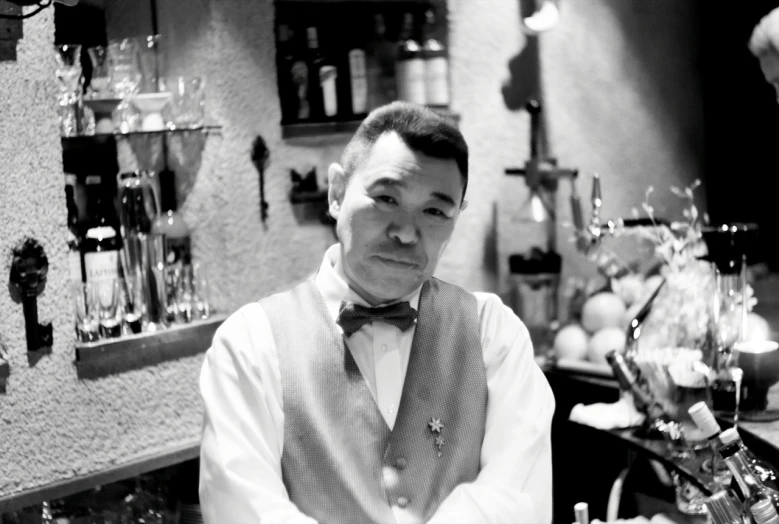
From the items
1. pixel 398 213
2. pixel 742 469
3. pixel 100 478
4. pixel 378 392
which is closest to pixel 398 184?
pixel 398 213

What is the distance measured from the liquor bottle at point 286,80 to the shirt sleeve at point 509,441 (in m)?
1.41

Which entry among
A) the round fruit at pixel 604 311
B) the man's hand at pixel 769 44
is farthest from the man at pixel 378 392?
the round fruit at pixel 604 311

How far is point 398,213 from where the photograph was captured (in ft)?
5.48

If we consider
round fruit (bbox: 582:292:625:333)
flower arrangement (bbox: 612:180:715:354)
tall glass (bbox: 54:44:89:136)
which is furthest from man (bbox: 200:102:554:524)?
round fruit (bbox: 582:292:625:333)

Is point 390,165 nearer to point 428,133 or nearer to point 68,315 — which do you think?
point 428,133

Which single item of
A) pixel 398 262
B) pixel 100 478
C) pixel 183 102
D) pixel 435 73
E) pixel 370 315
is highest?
pixel 435 73

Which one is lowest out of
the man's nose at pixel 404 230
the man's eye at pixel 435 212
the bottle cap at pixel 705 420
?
the bottle cap at pixel 705 420

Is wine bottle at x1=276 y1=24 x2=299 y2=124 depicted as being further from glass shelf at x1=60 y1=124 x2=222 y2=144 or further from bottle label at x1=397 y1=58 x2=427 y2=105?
bottle label at x1=397 y1=58 x2=427 y2=105

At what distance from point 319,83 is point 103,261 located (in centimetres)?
102

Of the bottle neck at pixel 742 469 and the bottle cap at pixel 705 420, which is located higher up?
the bottle cap at pixel 705 420

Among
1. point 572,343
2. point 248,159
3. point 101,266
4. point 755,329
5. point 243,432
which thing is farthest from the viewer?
point 572,343

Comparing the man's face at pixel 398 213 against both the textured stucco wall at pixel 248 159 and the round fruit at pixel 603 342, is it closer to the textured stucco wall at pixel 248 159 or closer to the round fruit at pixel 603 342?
the textured stucco wall at pixel 248 159

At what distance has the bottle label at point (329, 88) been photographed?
3.18 m

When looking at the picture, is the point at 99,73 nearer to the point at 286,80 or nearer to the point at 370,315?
the point at 286,80
